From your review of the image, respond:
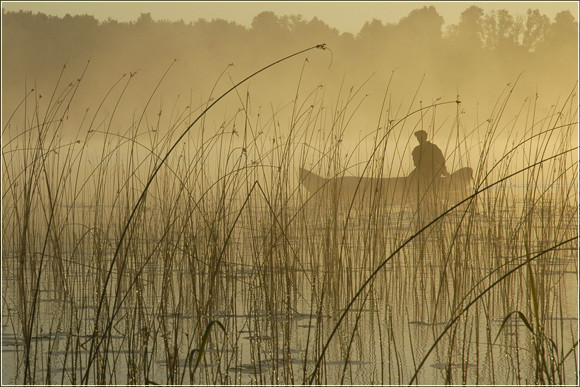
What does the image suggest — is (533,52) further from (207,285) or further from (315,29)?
(207,285)

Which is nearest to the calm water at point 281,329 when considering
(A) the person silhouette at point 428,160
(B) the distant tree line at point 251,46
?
(A) the person silhouette at point 428,160

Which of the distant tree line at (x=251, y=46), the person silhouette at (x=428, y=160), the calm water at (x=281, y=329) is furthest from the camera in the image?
the distant tree line at (x=251, y=46)

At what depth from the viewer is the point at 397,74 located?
27859 mm

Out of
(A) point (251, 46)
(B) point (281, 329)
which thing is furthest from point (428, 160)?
(A) point (251, 46)

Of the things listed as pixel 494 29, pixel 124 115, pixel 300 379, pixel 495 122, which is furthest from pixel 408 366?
pixel 124 115

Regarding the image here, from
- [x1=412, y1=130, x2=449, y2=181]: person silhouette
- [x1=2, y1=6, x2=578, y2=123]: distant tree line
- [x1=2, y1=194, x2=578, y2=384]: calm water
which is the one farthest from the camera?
[x1=2, y1=6, x2=578, y2=123]: distant tree line

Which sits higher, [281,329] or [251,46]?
[251,46]

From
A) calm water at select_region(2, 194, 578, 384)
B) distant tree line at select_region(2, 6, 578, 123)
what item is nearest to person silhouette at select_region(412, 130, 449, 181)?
calm water at select_region(2, 194, 578, 384)

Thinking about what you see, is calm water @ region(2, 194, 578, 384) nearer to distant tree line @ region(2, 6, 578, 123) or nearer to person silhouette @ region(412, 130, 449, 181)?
person silhouette @ region(412, 130, 449, 181)

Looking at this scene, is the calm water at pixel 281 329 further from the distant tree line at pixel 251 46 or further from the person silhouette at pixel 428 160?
the distant tree line at pixel 251 46

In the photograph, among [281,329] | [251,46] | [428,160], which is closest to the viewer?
[281,329]

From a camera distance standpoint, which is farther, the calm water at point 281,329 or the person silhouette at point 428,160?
the person silhouette at point 428,160

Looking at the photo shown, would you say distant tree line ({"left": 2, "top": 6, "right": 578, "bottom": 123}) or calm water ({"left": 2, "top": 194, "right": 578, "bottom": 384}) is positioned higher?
distant tree line ({"left": 2, "top": 6, "right": 578, "bottom": 123})

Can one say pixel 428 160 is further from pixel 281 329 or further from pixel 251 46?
pixel 251 46
